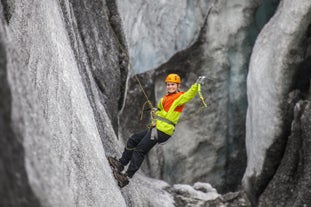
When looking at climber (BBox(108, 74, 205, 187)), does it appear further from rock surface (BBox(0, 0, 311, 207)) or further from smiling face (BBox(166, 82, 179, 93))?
rock surface (BBox(0, 0, 311, 207))

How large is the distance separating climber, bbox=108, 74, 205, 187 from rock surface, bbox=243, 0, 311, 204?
4.30 m

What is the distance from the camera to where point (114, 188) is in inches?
270

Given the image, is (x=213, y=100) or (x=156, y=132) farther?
(x=213, y=100)

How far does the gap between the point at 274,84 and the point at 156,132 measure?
485cm

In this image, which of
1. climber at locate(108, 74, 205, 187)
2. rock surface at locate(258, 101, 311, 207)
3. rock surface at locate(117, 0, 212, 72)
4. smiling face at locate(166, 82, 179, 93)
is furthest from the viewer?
rock surface at locate(117, 0, 212, 72)

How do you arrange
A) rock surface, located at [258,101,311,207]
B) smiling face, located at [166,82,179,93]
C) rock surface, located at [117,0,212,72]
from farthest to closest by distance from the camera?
rock surface, located at [117,0,212,72] → rock surface, located at [258,101,311,207] → smiling face, located at [166,82,179,93]

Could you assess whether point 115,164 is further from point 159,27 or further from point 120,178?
point 159,27

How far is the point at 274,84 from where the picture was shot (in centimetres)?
1144

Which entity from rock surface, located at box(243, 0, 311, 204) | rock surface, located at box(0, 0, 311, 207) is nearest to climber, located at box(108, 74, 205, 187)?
rock surface, located at box(0, 0, 311, 207)

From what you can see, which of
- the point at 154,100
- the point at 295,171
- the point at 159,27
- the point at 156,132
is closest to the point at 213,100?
the point at 154,100

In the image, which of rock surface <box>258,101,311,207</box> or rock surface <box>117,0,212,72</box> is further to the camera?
rock surface <box>117,0,212,72</box>

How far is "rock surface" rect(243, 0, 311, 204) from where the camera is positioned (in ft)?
36.7

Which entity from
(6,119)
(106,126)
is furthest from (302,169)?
(6,119)

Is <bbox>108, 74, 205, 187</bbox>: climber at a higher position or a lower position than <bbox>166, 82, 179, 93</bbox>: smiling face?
lower
